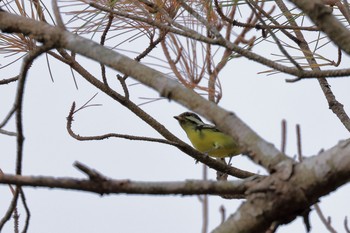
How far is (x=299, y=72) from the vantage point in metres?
1.51

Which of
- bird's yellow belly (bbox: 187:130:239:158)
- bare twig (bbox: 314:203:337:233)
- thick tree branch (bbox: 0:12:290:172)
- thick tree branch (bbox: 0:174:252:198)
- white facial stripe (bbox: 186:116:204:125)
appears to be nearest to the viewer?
thick tree branch (bbox: 0:174:252:198)

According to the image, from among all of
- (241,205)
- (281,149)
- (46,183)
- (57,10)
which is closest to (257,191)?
(241,205)

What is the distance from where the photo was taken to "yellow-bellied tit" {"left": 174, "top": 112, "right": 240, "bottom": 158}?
3.96 metres

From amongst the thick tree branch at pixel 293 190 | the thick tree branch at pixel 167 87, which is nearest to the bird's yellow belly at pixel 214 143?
the thick tree branch at pixel 167 87

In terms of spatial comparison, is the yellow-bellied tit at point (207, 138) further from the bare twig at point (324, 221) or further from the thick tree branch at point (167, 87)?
the thick tree branch at point (167, 87)

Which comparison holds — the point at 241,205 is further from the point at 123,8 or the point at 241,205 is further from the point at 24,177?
the point at 123,8

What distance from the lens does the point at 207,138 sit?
419cm

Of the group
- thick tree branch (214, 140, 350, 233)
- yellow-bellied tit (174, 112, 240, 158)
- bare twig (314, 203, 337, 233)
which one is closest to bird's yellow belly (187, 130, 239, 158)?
yellow-bellied tit (174, 112, 240, 158)

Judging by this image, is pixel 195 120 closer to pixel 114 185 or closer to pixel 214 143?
pixel 214 143

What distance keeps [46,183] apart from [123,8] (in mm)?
1908

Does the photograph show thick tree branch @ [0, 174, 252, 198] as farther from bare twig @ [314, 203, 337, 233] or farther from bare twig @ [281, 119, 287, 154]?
bare twig @ [314, 203, 337, 233]

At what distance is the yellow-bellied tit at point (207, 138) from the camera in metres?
3.96

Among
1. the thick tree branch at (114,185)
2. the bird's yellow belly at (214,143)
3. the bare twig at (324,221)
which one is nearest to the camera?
the thick tree branch at (114,185)

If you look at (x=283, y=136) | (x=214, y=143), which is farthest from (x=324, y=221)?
(x=214, y=143)
